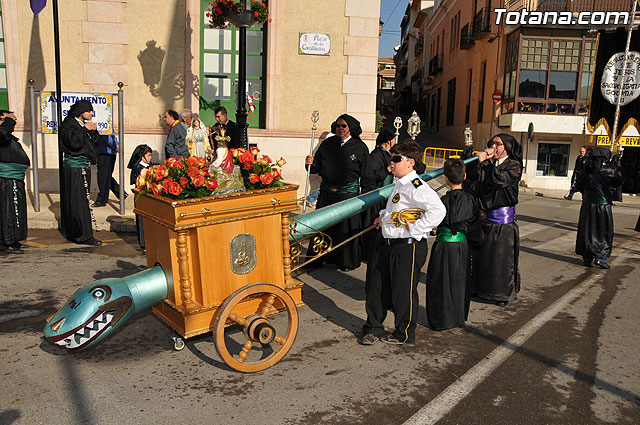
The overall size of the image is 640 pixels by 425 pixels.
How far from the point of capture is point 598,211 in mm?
7715

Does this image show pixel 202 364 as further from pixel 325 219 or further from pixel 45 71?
pixel 45 71

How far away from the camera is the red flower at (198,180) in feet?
11.7

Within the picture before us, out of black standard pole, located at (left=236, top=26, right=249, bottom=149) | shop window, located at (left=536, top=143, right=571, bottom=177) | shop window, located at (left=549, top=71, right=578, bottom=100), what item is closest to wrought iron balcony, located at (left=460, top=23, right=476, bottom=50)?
shop window, located at (left=549, top=71, right=578, bottom=100)

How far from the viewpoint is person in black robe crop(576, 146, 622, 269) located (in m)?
7.50

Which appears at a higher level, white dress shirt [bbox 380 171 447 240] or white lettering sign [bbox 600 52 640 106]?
white lettering sign [bbox 600 52 640 106]

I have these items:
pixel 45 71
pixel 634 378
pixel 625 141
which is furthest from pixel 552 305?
pixel 625 141

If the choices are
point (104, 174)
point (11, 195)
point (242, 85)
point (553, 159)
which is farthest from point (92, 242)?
point (553, 159)

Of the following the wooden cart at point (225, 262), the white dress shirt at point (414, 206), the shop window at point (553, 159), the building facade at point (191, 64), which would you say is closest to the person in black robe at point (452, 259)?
the white dress shirt at point (414, 206)

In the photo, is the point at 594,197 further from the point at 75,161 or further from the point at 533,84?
the point at 533,84

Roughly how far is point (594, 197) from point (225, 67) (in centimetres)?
825

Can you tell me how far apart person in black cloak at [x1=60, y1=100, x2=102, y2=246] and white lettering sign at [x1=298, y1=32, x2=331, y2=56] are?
5722 mm

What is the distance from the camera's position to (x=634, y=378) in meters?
3.93

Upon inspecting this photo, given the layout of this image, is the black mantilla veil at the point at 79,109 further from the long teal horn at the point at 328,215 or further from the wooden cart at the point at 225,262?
the long teal horn at the point at 328,215

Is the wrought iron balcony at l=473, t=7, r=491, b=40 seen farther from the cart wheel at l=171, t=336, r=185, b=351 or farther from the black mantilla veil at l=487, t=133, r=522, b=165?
the cart wheel at l=171, t=336, r=185, b=351
